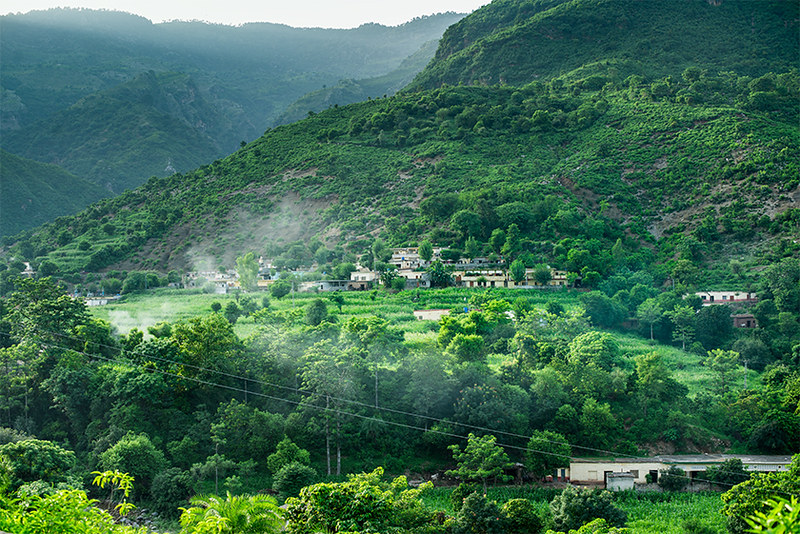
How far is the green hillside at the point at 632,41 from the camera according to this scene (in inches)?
3415

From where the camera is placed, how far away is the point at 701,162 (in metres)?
59.4

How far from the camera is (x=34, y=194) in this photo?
90.5m

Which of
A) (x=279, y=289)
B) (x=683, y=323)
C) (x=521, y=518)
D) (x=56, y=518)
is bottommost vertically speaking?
(x=521, y=518)

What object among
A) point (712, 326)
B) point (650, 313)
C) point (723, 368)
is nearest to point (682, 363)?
point (723, 368)

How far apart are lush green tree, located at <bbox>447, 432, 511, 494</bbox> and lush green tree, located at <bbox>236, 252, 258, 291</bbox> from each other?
24.5 meters

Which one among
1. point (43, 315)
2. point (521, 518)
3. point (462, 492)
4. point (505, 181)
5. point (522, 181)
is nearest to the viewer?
Answer: point (521, 518)

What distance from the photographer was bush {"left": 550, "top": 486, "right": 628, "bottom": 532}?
22984 mm

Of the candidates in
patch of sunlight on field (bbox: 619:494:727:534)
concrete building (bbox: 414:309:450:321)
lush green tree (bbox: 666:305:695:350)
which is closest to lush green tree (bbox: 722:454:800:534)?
patch of sunlight on field (bbox: 619:494:727:534)

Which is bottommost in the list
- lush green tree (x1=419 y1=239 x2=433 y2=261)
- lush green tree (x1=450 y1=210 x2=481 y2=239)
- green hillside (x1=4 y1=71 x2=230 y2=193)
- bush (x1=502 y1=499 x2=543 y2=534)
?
bush (x1=502 y1=499 x2=543 y2=534)

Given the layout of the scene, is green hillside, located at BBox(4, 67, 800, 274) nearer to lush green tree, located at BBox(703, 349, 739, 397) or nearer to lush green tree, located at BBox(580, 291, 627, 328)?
lush green tree, located at BBox(580, 291, 627, 328)

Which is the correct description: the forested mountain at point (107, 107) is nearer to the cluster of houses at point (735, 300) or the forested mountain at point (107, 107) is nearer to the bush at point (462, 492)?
the cluster of houses at point (735, 300)

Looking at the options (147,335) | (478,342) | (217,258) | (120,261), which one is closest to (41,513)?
(478,342)

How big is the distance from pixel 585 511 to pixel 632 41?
79.1m

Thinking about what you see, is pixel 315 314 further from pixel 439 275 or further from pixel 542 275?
pixel 542 275
